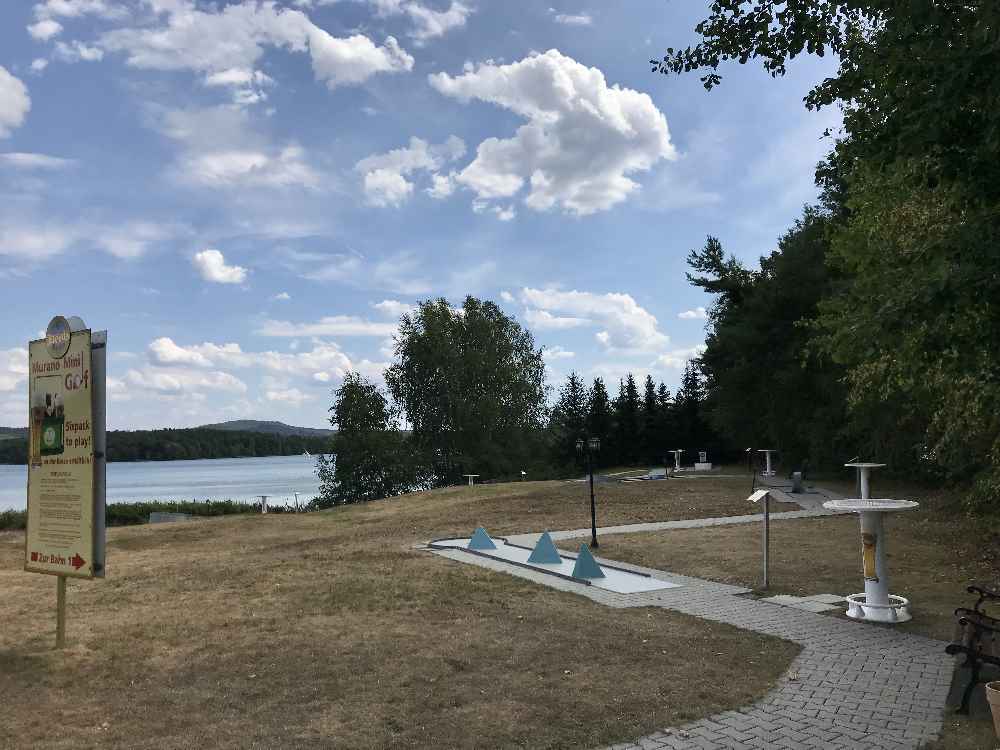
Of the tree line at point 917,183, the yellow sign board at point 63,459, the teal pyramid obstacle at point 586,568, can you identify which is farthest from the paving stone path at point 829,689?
the yellow sign board at point 63,459

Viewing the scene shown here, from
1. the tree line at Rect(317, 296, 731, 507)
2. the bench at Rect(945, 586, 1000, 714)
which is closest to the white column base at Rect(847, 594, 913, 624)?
the bench at Rect(945, 586, 1000, 714)

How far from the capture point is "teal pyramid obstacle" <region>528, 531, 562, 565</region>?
12.5 meters

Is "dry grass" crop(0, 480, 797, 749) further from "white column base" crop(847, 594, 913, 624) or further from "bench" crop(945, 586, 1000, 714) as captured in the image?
"white column base" crop(847, 594, 913, 624)

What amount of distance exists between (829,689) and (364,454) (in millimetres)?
43443

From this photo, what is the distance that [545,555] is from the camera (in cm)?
1263

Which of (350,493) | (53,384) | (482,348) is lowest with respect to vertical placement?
(350,493)

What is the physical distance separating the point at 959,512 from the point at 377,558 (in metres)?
13.7

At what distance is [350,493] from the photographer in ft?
160

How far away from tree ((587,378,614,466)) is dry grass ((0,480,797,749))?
45.6 metres

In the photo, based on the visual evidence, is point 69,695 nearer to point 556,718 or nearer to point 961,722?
point 556,718

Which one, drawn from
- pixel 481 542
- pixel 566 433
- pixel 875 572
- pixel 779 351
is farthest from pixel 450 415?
pixel 875 572

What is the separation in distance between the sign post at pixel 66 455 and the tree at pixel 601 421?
4843 cm

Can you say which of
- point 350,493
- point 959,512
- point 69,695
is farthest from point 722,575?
point 350,493

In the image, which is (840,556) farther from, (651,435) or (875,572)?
(651,435)
